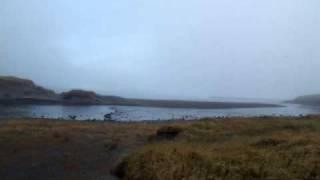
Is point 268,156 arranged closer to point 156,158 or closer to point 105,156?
point 156,158

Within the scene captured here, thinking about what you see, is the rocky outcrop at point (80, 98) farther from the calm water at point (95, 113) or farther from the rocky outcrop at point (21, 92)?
the calm water at point (95, 113)

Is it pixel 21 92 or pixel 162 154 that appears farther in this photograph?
pixel 21 92

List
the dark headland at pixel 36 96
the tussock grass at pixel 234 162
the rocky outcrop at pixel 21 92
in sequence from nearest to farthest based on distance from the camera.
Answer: the tussock grass at pixel 234 162 < the rocky outcrop at pixel 21 92 < the dark headland at pixel 36 96

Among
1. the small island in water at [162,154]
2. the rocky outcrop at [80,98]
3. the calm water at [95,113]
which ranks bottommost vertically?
the small island in water at [162,154]

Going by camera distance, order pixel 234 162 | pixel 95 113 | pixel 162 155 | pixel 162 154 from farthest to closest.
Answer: pixel 95 113
pixel 162 154
pixel 162 155
pixel 234 162

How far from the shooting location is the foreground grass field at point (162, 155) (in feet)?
61.5

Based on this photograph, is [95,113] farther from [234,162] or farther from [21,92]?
[234,162]

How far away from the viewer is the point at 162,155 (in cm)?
2406

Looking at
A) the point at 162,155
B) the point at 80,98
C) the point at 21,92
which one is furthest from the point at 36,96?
the point at 162,155

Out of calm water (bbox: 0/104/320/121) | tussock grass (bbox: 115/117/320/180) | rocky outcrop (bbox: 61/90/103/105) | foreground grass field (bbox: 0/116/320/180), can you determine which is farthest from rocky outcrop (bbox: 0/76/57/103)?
tussock grass (bbox: 115/117/320/180)

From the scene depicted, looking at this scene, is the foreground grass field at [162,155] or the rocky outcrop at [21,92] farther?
the rocky outcrop at [21,92]

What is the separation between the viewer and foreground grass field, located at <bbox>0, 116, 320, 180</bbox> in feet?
61.5

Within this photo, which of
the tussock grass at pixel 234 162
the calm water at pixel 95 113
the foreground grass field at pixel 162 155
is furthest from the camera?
the calm water at pixel 95 113

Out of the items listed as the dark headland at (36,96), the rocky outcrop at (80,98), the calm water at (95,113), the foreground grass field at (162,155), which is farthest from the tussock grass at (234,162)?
the rocky outcrop at (80,98)
